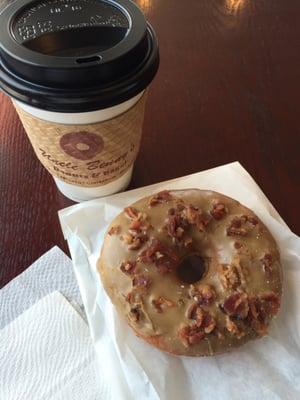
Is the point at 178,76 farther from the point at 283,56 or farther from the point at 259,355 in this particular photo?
the point at 259,355

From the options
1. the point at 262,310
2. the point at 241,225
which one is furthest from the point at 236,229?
the point at 262,310

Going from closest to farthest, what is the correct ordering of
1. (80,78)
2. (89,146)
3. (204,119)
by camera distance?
(80,78)
(89,146)
(204,119)

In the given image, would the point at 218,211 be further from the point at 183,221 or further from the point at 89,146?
the point at 89,146

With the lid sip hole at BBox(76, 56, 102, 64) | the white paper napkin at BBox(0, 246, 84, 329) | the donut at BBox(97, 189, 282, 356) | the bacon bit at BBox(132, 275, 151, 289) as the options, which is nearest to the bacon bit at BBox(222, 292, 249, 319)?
the donut at BBox(97, 189, 282, 356)

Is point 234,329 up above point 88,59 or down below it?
below

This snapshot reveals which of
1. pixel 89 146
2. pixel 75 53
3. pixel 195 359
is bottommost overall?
pixel 195 359

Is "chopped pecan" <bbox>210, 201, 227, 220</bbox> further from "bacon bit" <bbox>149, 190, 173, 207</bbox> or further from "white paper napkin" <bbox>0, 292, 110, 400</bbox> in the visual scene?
"white paper napkin" <bbox>0, 292, 110, 400</bbox>
